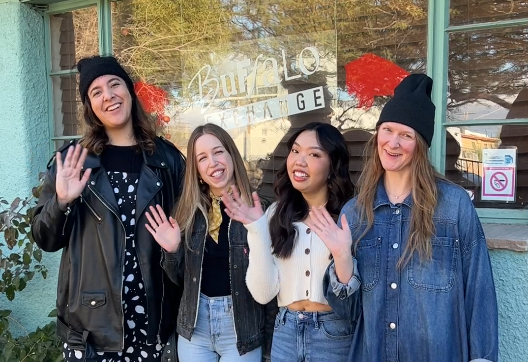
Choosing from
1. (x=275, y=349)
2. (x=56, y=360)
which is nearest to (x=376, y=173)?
(x=275, y=349)

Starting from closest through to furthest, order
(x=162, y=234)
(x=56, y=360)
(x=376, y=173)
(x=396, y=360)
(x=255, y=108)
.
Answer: (x=396, y=360)
(x=376, y=173)
(x=162, y=234)
(x=56, y=360)
(x=255, y=108)

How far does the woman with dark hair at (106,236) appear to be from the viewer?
232 centimetres

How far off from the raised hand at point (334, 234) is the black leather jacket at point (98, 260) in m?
0.87

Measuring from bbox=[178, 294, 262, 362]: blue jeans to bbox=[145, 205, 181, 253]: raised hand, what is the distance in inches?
11.1

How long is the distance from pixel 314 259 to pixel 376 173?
1.51 feet

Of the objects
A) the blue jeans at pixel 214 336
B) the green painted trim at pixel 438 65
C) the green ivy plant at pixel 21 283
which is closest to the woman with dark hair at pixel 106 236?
the blue jeans at pixel 214 336

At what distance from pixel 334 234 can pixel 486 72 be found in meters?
1.42

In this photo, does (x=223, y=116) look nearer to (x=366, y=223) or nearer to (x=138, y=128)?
(x=138, y=128)

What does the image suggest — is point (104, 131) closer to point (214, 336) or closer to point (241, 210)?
point (241, 210)

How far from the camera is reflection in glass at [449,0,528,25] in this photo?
2.55m

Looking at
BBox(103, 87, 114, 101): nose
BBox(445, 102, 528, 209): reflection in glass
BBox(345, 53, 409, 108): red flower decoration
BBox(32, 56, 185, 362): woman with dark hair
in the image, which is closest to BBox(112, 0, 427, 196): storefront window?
BBox(345, 53, 409, 108): red flower decoration

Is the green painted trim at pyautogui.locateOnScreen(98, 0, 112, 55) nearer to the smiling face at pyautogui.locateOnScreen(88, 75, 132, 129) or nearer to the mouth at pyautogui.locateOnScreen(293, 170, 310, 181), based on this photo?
the smiling face at pyautogui.locateOnScreen(88, 75, 132, 129)

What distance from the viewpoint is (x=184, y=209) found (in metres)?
2.39

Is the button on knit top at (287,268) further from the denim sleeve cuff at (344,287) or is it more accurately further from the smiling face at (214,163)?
the smiling face at (214,163)
